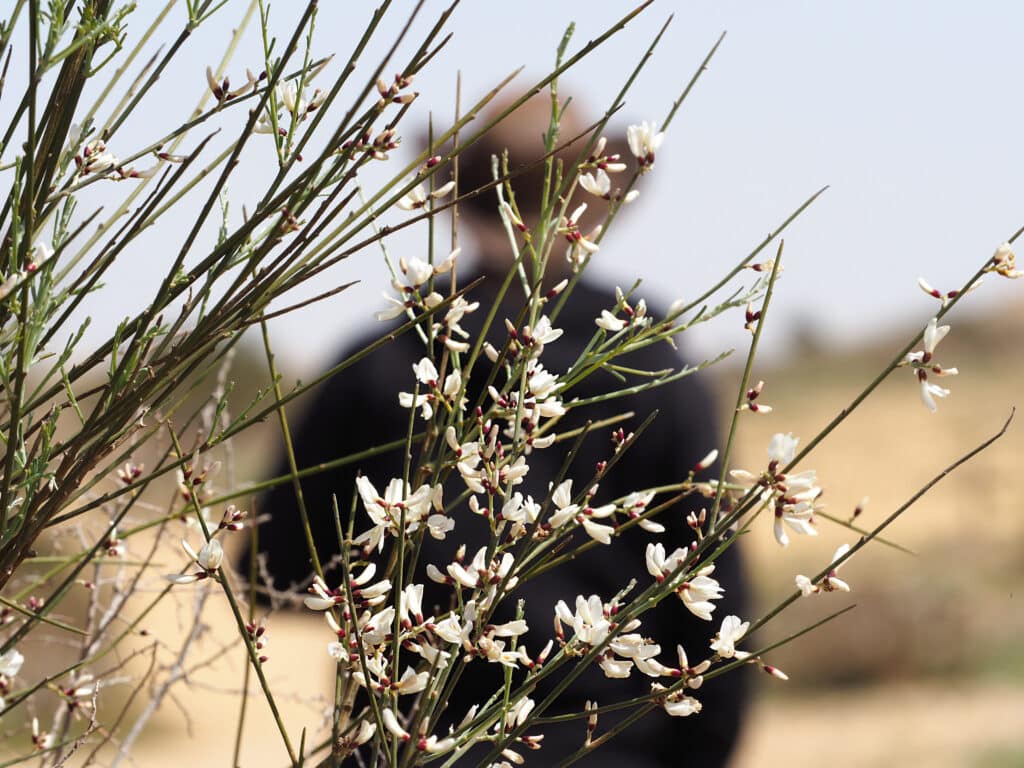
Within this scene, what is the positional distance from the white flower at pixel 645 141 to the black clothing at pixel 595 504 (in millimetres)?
1283

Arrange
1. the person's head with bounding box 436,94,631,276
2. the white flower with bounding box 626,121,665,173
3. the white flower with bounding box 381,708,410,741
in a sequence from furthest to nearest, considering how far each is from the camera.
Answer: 1. the person's head with bounding box 436,94,631,276
2. the white flower with bounding box 626,121,665,173
3. the white flower with bounding box 381,708,410,741

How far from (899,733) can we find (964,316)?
19.0 m

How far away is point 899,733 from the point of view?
9.48 meters

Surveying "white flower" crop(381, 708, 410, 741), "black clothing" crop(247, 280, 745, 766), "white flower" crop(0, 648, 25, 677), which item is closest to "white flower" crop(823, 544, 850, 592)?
"white flower" crop(381, 708, 410, 741)

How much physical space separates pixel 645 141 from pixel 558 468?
1573 mm

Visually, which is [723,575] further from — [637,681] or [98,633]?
[98,633]

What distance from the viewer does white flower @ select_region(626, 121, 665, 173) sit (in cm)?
95

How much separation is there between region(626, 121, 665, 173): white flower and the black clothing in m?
1.28

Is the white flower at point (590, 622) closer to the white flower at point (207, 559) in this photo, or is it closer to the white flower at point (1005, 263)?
the white flower at point (207, 559)

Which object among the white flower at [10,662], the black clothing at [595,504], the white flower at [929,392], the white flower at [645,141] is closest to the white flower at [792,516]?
the white flower at [929,392]

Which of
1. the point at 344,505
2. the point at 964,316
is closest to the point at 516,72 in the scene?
the point at 344,505

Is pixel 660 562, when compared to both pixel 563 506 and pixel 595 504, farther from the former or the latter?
pixel 595 504

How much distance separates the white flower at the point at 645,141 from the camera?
954 millimetres

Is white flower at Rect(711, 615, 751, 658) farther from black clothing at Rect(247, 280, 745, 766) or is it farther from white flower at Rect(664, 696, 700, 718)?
black clothing at Rect(247, 280, 745, 766)
